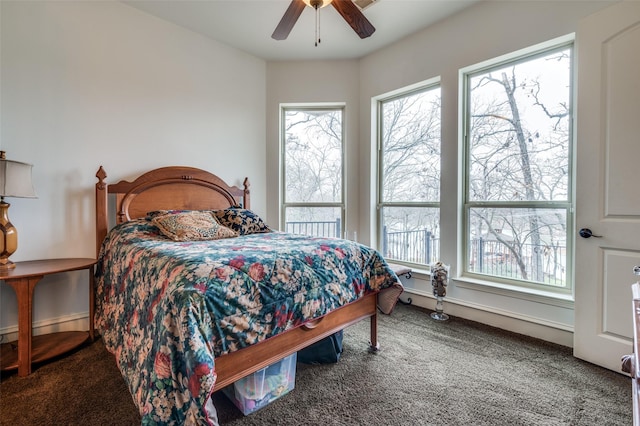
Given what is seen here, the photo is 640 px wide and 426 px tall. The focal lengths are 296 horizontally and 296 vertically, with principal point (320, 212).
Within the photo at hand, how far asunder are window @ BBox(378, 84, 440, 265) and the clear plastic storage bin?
2089 millimetres

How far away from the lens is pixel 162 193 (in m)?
2.84

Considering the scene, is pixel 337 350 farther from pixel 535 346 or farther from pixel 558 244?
pixel 558 244

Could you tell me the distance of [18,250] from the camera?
222 centimetres

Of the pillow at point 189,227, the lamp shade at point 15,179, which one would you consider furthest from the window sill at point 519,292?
the lamp shade at point 15,179

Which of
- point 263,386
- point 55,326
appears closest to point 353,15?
point 263,386

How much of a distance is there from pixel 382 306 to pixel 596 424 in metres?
1.20

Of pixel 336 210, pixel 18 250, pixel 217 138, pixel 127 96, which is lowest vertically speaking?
pixel 18 250

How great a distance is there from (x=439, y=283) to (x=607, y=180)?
1.45 metres

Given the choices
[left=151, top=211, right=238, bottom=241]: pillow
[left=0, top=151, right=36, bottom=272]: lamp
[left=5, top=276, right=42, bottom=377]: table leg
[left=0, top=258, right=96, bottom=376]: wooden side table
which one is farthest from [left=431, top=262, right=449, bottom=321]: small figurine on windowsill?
[left=0, top=151, right=36, bottom=272]: lamp

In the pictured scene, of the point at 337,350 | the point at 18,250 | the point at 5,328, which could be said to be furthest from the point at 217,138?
the point at 337,350

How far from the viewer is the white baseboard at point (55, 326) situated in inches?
86.7

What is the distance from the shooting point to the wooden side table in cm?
180

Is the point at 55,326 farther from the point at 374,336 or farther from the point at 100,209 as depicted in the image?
the point at 374,336

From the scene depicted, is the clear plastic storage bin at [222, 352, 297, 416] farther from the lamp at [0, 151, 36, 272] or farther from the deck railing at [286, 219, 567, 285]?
the deck railing at [286, 219, 567, 285]
